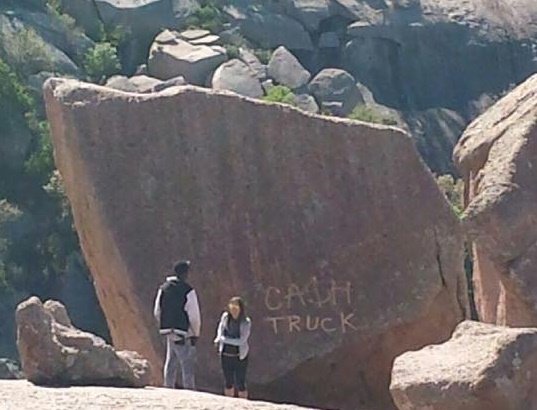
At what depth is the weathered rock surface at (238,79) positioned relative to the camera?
52.0 meters

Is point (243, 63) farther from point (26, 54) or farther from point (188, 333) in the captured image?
point (188, 333)

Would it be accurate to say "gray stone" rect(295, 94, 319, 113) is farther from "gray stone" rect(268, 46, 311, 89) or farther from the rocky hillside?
"gray stone" rect(268, 46, 311, 89)

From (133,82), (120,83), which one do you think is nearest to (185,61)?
(120,83)

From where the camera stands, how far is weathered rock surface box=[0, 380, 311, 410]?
876 centimetres

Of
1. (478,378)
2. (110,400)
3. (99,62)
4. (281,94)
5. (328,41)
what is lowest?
(328,41)

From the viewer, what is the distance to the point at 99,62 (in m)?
53.7

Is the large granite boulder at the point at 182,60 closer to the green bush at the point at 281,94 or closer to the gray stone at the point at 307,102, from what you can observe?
the green bush at the point at 281,94

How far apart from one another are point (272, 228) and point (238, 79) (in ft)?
131

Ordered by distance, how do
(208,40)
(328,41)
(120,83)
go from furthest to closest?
(328,41), (208,40), (120,83)

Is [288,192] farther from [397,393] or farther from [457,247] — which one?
[397,393]

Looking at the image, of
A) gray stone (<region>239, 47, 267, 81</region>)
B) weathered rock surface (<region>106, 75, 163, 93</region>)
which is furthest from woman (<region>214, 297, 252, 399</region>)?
gray stone (<region>239, 47, 267, 81</region>)

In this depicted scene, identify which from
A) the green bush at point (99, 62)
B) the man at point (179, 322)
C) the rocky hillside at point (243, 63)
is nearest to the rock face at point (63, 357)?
the man at point (179, 322)

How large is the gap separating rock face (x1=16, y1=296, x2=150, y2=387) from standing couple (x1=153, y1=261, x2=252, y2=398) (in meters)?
1.68

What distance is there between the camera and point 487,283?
1319 cm
